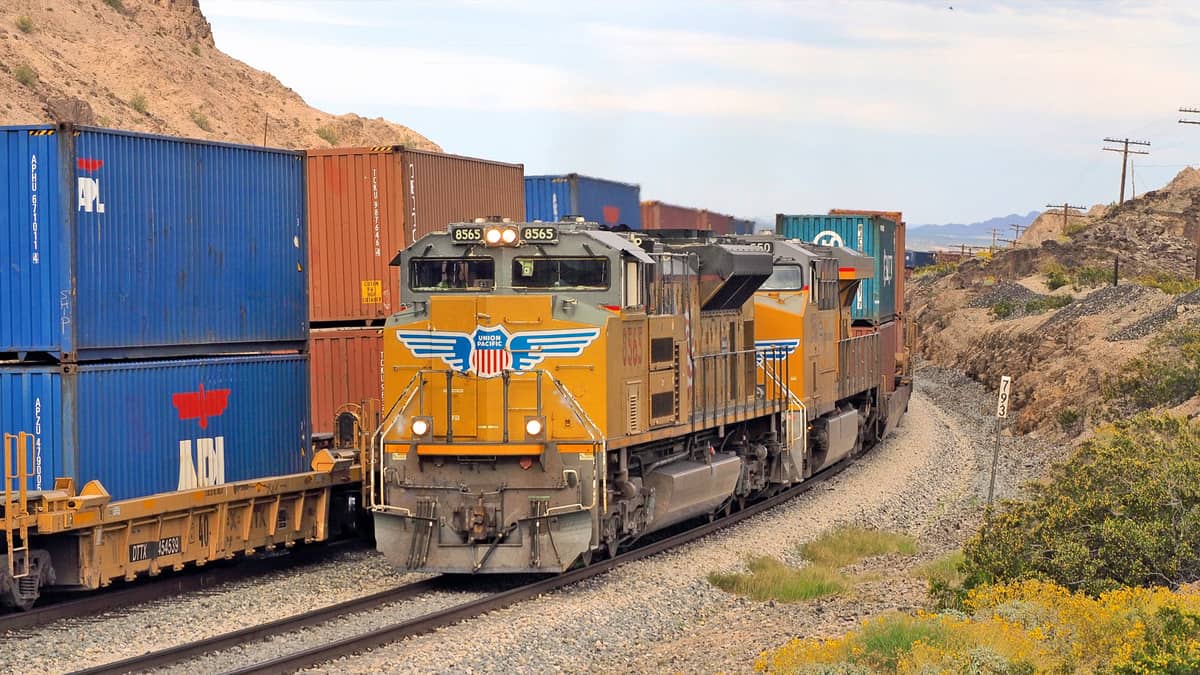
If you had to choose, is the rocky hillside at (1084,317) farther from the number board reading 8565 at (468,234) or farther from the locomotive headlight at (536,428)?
the number board reading 8565 at (468,234)

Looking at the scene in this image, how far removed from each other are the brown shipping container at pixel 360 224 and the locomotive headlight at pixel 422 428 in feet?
11.4

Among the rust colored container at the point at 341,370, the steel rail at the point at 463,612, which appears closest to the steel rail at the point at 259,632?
the steel rail at the point at 463,612

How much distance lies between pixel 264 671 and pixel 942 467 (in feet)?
54.8

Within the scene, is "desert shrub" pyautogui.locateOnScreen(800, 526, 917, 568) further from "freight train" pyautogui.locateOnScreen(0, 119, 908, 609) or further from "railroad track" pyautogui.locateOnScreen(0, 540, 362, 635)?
"railroad track" pyautogui.locateOnScreen(0, 540, 362, 635)

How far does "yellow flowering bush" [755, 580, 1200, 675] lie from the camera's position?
8289 millimetres

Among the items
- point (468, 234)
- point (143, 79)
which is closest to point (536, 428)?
point (468, 234)

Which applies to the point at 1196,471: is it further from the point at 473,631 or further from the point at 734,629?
the point at 473,631

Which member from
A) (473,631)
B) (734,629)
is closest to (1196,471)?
(734,629)

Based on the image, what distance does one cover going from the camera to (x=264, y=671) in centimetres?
973

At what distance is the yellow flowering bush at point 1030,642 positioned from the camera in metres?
8.29

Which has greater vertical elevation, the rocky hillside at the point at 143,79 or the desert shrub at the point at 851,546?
the rocky hillside at the point at 143,79

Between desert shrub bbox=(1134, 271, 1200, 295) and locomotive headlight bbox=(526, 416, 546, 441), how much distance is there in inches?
1118

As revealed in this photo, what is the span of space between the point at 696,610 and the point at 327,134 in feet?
175

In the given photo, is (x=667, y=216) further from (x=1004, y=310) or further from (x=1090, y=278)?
(x=1090, y=278)
